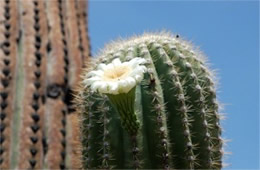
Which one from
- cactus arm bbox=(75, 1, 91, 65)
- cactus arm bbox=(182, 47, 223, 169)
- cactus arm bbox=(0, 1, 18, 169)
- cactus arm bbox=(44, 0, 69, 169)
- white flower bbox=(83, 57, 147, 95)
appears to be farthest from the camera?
cactus arm bbox=(75, 1, 91, 65)

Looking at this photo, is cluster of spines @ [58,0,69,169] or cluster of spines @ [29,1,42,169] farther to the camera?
cluster of spines @ [58,0,69,169]

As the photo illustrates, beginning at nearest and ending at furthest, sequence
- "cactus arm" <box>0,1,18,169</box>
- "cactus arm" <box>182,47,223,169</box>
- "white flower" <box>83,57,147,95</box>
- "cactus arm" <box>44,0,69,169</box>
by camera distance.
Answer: "white flower" <box>83,57,147,95</box> < "cactus arm" <box>182,47,223,169</box> < "cactus arm" <box>0,1,18,169</box> < "cactus arm" <box>44,0,69,169</box>

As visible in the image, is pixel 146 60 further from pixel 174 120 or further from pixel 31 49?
pixel 31 49

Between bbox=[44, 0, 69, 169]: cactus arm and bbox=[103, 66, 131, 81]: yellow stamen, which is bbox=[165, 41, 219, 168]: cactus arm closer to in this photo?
bbox=[103, 66, 131, 81]: yellow stamen

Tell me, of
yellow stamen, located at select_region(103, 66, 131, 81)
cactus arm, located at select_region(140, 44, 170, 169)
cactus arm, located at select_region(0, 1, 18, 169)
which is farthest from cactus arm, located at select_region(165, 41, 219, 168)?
cactus arm, located at select_region(0, 1, 18, 169)

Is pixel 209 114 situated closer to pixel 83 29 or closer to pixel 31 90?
pixel 31 90

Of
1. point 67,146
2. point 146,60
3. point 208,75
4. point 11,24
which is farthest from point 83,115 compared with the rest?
point 11,24
